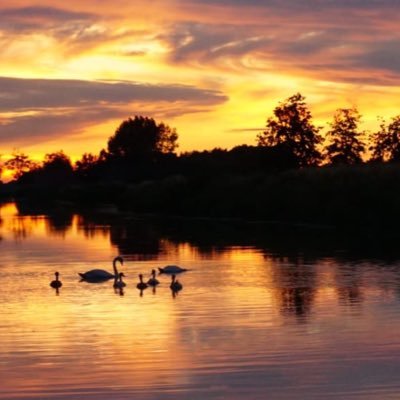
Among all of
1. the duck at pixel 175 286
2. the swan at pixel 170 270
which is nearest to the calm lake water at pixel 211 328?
the duck at pixel 175 286

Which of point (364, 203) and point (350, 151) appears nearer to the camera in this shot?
point (364, 203)

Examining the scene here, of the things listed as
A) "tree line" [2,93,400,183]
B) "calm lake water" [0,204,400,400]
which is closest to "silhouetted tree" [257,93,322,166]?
"tree line" [2,93,400,183]

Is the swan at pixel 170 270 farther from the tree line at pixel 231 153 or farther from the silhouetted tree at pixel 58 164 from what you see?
the silhouetted tree at pixel 58 164

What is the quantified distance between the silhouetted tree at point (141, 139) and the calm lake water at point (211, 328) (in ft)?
318

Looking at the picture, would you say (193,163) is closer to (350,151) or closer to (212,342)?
(350,151)

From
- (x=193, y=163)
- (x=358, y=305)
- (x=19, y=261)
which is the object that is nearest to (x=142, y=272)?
(x=19, y=261)

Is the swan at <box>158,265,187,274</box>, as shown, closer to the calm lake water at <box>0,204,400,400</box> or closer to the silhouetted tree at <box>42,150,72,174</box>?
the calm lake water at <box>0,204,400,400</box>

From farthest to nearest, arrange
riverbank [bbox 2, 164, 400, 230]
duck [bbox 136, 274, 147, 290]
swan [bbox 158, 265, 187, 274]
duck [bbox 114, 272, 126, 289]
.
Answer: riverbank [bbox 2, 164, 400, 230]
swan [bbox 158, 265, 187, 274]
duck [bbox 114, 272, 126, 289]
duck [bbox 136, 274, 147, 290]

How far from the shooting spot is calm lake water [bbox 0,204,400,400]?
517 inches

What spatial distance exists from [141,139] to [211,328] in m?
116

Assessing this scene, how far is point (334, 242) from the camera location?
38219 millimetres

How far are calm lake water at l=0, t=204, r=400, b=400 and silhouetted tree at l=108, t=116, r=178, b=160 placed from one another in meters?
97.0

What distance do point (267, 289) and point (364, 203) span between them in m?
23.1

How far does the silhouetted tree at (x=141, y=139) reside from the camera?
5167 inches
